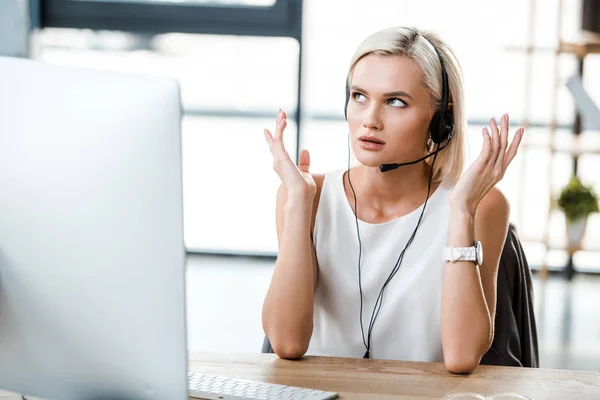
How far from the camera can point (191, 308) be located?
3834 millimetres

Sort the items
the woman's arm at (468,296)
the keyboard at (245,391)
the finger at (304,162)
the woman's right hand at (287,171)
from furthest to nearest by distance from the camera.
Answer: the finger at (304,162) < the woman's right hand at (287,171) < the woman's arm at (468,296) < the keyboard at (245,391)

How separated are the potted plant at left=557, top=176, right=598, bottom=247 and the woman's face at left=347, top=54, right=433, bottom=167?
2.86 metres

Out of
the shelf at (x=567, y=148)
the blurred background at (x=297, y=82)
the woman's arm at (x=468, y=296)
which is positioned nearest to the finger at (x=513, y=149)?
the woman's arm at (x=468, y=296)

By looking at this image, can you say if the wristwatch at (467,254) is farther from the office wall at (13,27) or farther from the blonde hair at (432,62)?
the office wall at (13,27)

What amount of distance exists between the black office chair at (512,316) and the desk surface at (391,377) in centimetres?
21

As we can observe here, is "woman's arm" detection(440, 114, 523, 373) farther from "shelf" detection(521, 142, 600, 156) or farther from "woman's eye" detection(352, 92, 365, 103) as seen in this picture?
"shelf" detection(521, 142, 600, 156)

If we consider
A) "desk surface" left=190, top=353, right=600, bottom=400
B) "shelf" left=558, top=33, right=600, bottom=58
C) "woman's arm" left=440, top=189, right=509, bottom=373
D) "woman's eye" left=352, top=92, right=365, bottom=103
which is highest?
"shelf" left=558, top=33, right=600, bottom=58

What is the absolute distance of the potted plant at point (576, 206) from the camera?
4180 mm

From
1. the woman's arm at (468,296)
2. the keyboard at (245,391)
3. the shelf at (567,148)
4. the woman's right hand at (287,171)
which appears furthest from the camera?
the shelf at (567,148)

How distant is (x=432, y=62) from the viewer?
1.59 m

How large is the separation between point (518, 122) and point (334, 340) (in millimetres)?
3358

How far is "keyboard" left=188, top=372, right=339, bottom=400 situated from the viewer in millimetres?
1165

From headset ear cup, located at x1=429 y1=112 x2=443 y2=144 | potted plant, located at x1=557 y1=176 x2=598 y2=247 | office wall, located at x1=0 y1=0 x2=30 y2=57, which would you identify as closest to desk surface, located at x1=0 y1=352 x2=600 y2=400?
headset ear cup, located at x1=429 y1=112 x2=443 y2=144

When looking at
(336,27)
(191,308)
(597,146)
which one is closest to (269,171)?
(336,27)
